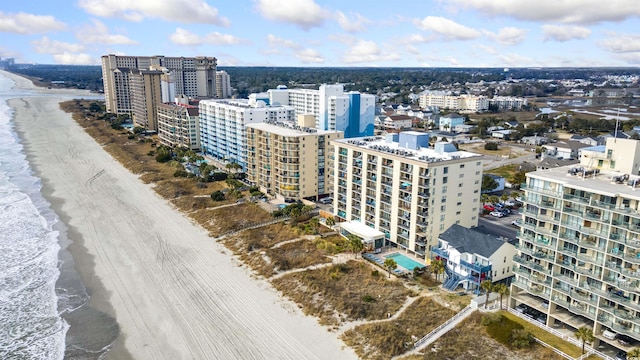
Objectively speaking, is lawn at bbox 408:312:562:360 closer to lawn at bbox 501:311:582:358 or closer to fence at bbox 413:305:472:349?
fence at bbox 413:305:472:349

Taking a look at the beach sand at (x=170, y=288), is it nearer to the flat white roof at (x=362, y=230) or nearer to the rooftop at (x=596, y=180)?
the flat white roof at (x=362, y=230)

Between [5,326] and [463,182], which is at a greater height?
[463,182]

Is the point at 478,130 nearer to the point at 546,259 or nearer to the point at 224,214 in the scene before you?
the point at 224,214

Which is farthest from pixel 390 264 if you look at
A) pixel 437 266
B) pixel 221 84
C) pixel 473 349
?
pixel 221 84

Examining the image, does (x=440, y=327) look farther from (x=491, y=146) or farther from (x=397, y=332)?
(x=491, y=146)

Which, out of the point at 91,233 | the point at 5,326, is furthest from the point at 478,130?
the point at 5,326

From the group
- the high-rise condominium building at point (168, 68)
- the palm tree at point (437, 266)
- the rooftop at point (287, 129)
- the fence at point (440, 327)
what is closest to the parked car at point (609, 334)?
the fence at point (440, 327)
